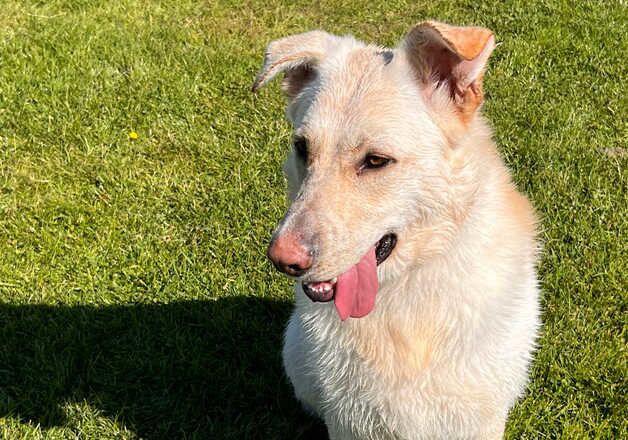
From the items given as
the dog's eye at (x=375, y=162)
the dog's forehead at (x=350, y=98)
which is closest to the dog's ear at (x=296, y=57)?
the dog's forehead at (x=350, y=98)

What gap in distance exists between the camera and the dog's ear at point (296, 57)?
276 centimetres

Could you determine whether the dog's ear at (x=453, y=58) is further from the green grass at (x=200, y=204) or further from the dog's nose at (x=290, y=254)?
the green grass at (x=200, y=204)

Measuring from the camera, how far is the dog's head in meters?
2.46

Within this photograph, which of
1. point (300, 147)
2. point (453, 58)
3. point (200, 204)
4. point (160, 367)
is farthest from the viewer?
point (200, 204)

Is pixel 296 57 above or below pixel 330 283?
above

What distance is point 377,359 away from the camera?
2861 millimetres

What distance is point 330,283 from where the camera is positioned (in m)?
2.60

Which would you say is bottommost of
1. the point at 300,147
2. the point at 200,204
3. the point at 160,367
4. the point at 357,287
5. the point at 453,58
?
the point at 160,367

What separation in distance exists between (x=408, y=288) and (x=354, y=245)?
18.6 inches

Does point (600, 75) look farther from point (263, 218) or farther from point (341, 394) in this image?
point (341, 394)

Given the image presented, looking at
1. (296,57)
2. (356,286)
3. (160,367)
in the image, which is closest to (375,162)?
(356,286)

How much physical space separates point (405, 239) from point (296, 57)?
0.88 metres

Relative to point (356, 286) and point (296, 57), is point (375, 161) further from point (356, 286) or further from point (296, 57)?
point (296, 57)

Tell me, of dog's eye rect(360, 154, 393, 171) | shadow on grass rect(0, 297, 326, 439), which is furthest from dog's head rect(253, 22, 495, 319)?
shadow on grass rect(0, 297, 326, 439)
